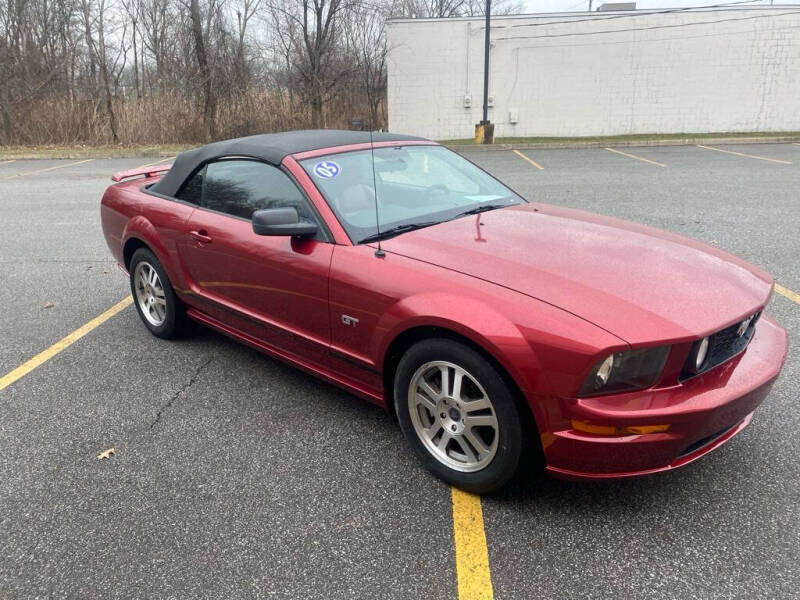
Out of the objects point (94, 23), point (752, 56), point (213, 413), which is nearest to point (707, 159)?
point (752, 56)

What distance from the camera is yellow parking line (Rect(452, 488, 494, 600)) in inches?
81.3

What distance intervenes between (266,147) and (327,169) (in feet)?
1.53

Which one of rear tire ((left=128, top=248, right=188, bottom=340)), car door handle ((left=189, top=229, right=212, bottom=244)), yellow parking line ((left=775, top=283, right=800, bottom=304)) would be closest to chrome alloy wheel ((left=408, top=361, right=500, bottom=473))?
car door handle ((left=189, top=229, right=212, bottom=244))

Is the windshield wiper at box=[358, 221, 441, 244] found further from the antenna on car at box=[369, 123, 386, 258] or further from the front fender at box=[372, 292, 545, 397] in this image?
the front fender at box=[372, 292, 545, 397]

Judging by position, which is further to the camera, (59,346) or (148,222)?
(59,346)

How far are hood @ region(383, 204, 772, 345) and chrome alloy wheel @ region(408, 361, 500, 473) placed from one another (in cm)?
45

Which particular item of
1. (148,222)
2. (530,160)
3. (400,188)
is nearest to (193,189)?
(148,222)

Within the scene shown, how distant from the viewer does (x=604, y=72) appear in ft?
70.9

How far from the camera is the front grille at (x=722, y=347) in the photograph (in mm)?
Result: 2205

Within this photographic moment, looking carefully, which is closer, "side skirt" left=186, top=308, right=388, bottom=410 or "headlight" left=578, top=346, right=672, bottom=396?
"headlight" left=578, top=346, right=672, bottom=396

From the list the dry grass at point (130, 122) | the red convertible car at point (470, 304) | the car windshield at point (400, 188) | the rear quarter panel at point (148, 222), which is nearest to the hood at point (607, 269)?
the red convertible car at point (470, 304)

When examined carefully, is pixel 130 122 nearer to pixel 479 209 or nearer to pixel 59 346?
pixel 59 346

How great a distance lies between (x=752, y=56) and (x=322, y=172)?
2358cm

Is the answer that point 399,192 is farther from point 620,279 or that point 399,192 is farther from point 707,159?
point 707,159
